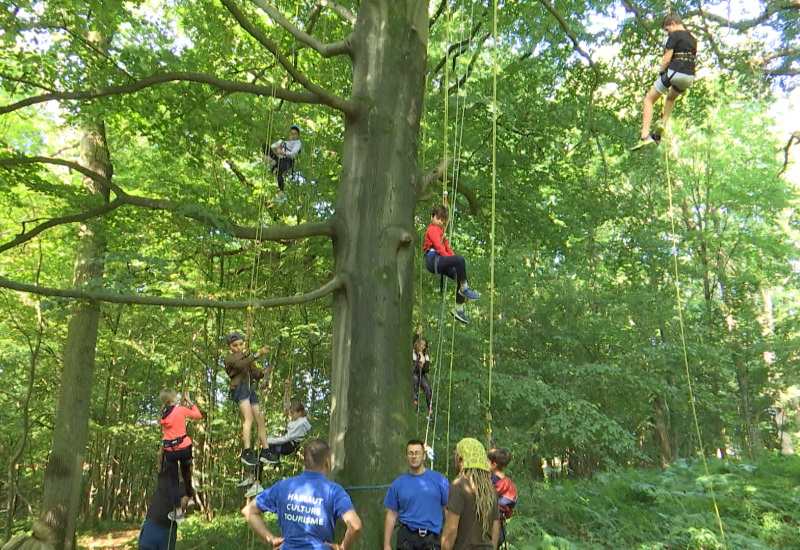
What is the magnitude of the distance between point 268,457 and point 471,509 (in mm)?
3051

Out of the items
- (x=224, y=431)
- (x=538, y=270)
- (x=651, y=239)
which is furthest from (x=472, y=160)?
(x=224, y=431)

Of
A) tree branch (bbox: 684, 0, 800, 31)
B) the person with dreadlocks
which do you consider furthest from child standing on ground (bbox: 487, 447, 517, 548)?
tree branch (bbox: 684, 0, 800, 31)

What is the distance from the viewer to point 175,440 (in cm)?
568

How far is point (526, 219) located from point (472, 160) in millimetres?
1458

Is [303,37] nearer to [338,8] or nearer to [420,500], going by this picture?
[338,8]

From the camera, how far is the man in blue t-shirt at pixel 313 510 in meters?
2.99

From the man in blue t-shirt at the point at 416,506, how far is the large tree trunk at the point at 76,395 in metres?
6.63

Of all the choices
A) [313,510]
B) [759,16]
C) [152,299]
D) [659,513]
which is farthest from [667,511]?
[152,299]

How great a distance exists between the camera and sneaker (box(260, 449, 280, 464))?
18.7 ft

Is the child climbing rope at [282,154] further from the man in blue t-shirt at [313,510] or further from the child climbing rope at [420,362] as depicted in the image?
the man in blue t-shirt at [313,510]

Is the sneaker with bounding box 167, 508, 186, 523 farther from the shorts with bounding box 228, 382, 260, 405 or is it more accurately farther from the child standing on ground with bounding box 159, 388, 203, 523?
the shorts with bounding box 228, 382, 260, 405

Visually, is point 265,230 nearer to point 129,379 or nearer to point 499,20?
point 499,20

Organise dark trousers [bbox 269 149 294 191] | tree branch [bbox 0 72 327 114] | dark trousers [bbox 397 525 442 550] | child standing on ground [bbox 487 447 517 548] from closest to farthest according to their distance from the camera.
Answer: dark trousers [bbox 397 525 442 550] → child standing on ground [bbox 487 447 517 548] → tree branch [bbox 0 72 327 114] → dark trousers [bbox 269 149 294 191]

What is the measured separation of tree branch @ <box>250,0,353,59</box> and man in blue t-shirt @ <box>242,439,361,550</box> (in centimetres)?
429
